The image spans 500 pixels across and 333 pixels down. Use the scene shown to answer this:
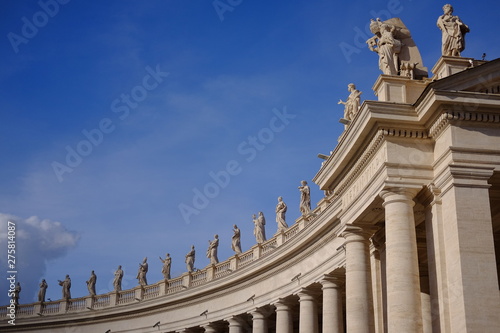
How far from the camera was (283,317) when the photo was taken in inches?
2544

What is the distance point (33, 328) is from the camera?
108 m

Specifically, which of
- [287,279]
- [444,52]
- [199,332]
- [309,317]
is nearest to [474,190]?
[444,52]

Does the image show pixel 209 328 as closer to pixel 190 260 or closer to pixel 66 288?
pixel 190 260

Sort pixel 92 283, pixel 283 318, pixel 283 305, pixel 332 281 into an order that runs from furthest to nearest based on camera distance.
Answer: pixel 92 283 → pixel 283 305 → pixel 283 318 → pixel 332 281

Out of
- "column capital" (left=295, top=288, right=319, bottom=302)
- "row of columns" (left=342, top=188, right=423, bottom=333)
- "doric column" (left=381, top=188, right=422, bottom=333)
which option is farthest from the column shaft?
"doric column" (left=381, top=188, right=422, bottom=333)

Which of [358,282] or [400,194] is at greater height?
[400,194]

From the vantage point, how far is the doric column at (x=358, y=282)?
4141 cm

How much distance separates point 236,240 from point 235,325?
1152cm

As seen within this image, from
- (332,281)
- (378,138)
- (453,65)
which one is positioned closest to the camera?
(378,138)

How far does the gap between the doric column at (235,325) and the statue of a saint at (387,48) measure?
40.0 metres

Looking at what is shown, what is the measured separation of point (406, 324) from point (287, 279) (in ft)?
→ 102

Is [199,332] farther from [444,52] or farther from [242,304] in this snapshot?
[444,52]

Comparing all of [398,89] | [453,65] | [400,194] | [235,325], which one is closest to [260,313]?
[235,325]

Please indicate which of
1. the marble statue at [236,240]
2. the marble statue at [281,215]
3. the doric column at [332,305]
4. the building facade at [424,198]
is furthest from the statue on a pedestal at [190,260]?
the building facade at [424,198]
